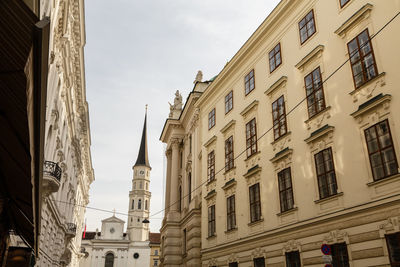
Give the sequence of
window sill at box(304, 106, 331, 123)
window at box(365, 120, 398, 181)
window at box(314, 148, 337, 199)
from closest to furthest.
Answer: window at box(365, 120, 398, 181) → window at box(314, 148, 337, 199) → window sill at box(304, 106, 331, 123)

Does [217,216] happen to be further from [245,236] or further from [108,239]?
[108,239]

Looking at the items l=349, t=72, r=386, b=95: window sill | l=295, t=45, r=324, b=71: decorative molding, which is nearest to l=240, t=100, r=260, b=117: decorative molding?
l=295, t=45, r=324, b=71: decorative molding

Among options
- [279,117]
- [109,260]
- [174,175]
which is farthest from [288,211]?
[109,260]

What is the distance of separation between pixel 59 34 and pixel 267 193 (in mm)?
14978

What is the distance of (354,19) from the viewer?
1420 centimetres

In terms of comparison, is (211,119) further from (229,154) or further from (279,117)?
(279,117)

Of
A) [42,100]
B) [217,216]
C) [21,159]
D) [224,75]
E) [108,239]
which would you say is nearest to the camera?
[42,100]

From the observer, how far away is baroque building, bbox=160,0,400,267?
12.3 meters

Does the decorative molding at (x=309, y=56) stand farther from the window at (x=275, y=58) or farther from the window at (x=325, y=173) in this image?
the window at (x=325, y=173)

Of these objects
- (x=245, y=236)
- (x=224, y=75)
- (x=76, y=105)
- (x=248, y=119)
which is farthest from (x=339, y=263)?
(x=76, y=105)

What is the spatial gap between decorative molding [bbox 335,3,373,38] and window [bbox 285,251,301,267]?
9273mm

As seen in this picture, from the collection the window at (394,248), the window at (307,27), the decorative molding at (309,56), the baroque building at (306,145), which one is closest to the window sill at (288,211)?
the baroque building at (306,145)

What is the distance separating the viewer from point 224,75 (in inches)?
996

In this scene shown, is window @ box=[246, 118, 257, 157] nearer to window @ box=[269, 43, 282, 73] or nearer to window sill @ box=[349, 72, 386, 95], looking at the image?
window @ box=[269, 43, 282, 73]
